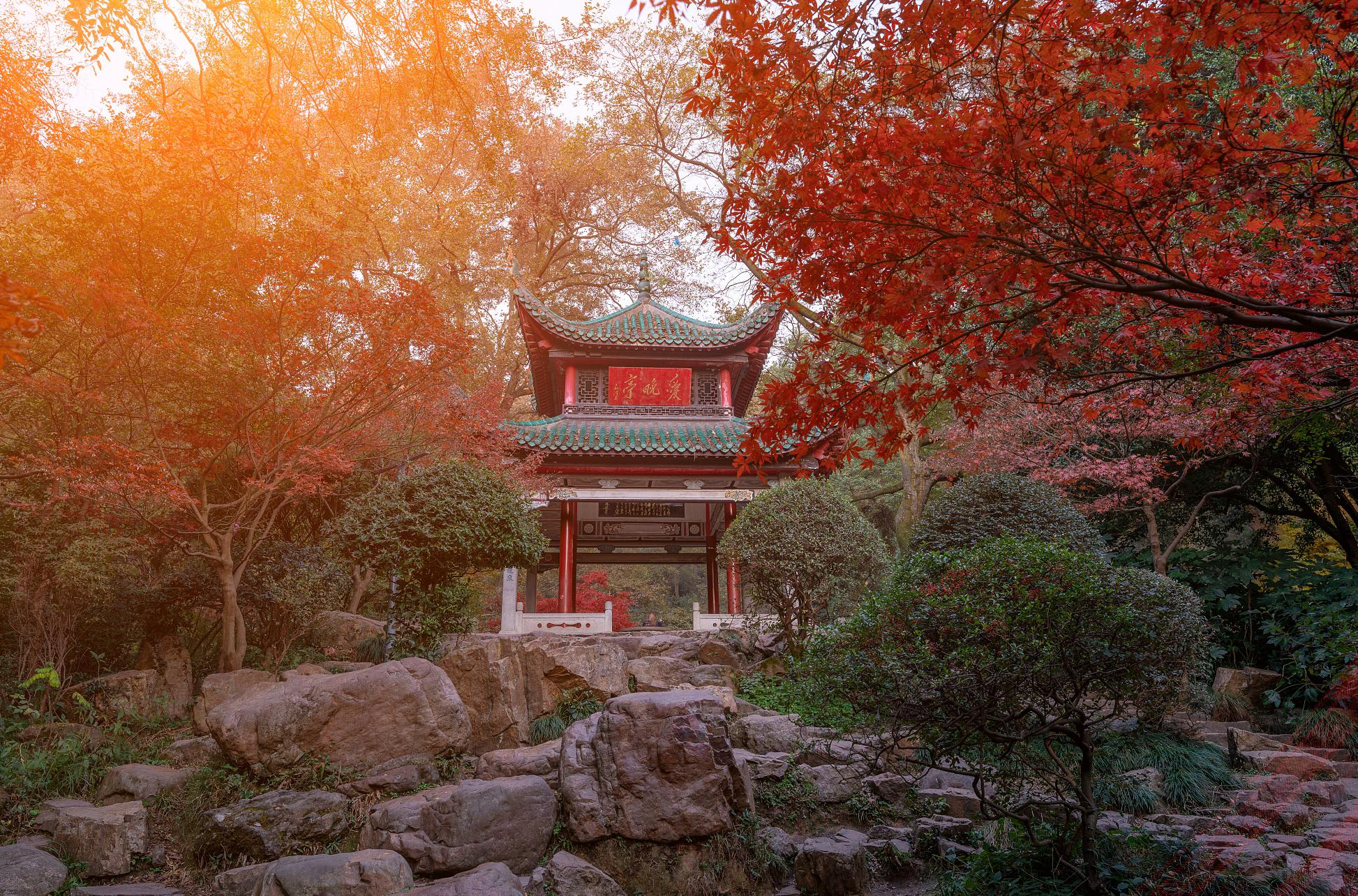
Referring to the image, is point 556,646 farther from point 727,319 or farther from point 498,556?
point 727,319

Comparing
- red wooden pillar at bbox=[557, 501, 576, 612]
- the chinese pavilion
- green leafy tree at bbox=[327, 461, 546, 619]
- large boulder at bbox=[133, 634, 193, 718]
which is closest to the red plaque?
the chinese pavilion

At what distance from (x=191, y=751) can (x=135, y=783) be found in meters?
0.84

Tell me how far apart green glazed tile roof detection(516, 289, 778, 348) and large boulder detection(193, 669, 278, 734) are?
24.1 ft

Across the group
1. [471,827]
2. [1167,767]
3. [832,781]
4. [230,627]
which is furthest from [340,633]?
[1167,767]

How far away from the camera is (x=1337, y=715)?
8.29 meters

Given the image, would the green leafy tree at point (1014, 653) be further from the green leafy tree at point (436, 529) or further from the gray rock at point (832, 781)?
the green leafy tree at point (436, 529)

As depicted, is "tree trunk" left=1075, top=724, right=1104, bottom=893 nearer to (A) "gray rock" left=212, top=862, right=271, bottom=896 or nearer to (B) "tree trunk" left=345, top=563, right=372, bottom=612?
(A) "gray rock" left=212, top=862, right=271, bottom=896

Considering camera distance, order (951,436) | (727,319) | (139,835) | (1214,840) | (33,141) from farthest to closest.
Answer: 1. (727,319)
2. (951,436)
3. (33,141)
4. (139,835)
5. (1214,840)

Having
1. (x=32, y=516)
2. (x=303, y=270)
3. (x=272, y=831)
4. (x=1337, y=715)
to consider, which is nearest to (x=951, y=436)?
(x=1337, y=715)

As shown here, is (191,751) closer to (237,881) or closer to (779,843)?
(237,881)

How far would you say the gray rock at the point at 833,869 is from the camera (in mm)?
5566

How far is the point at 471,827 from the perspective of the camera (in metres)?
5.82

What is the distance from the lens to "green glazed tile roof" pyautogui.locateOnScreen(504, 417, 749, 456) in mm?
12500

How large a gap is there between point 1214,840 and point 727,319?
Answer: 17.2 metres
